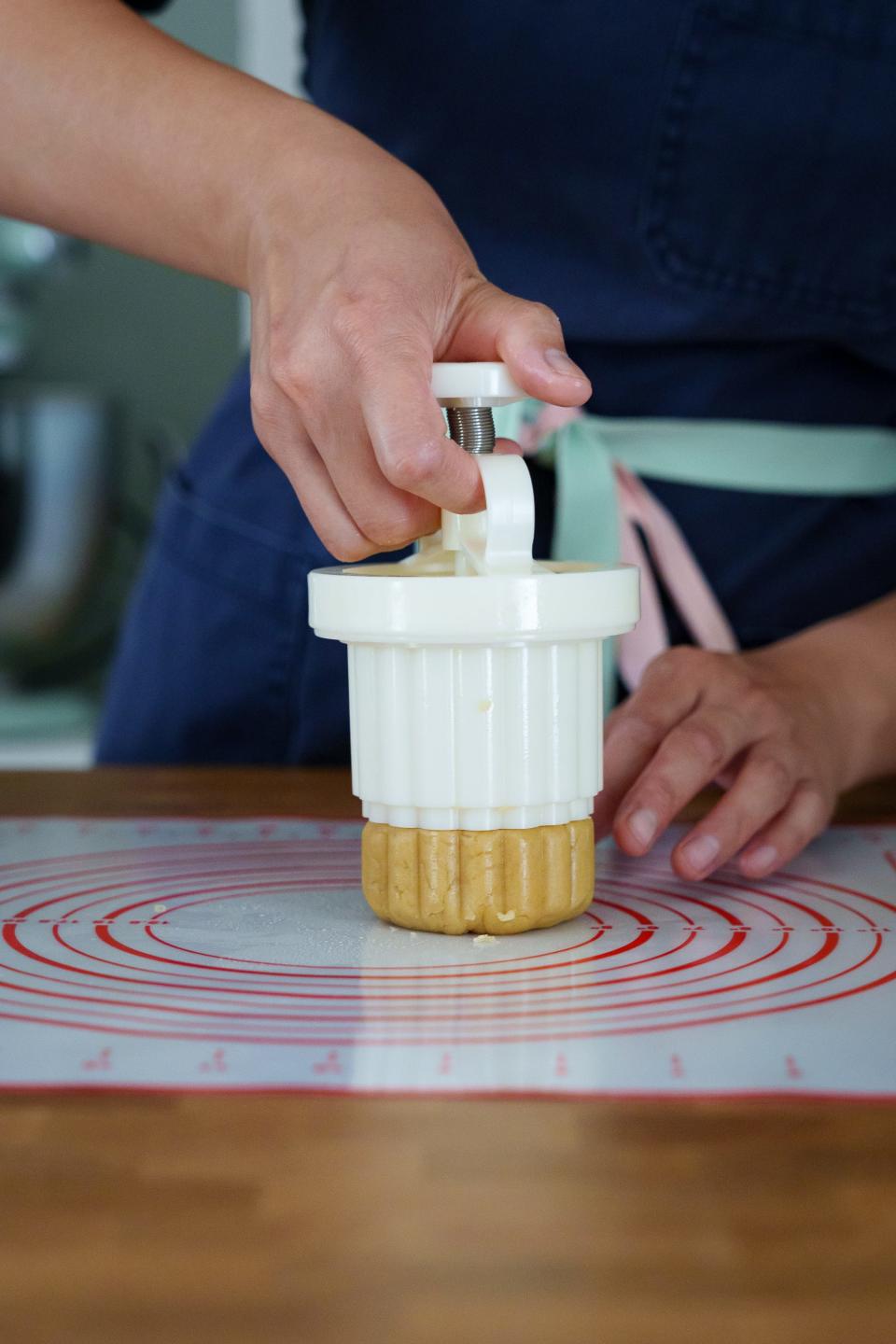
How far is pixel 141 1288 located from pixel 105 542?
1913mm

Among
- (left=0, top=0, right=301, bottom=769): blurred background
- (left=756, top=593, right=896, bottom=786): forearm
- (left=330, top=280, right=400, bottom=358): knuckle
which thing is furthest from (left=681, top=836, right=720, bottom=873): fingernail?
(left=0, top=0, right=301, bottom=769): blurred background

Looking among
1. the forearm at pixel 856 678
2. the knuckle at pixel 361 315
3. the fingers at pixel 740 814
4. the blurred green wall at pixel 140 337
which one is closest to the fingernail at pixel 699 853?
the fingers at pixel 740 814

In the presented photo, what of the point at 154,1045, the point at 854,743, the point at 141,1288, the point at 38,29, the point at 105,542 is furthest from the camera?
the point at 105,542

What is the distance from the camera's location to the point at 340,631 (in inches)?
20.3

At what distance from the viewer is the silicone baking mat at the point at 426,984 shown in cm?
40

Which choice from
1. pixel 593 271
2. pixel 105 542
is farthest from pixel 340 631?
pixel 105 542

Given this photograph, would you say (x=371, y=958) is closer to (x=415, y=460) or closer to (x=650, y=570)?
(x=415, y=460)

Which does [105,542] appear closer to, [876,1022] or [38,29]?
[38,29]

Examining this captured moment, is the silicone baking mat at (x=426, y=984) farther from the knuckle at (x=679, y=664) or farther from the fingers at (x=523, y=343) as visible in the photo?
the fingers at (x=523, y=343)

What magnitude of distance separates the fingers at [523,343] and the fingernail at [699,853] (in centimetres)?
19

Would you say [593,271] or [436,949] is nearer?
[436,949]

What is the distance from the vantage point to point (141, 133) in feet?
2.00

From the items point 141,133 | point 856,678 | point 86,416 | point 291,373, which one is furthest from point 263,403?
point 86,416

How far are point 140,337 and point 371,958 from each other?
204 cm
